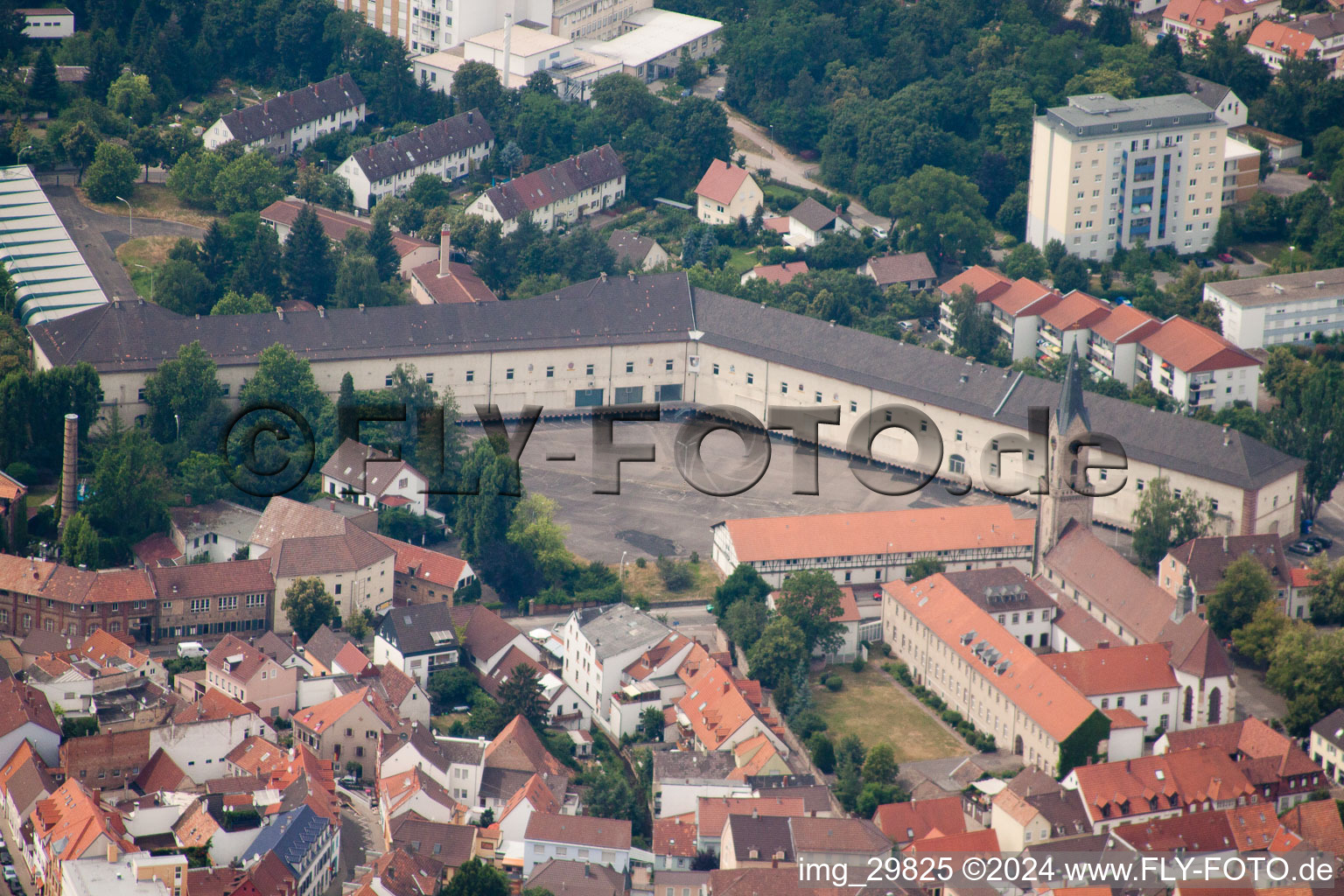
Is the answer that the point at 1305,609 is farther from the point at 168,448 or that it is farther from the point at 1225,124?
the point at 168,448

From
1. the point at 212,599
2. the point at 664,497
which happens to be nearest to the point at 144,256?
the point at 664,497

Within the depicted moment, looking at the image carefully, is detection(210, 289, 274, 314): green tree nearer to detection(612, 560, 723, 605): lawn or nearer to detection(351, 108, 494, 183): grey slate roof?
detection(351, 108, 494, 183): grey slate roof

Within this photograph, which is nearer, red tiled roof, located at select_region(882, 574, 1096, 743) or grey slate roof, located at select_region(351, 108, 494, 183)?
red tiled roof, located at select_region(882, 574, 1096, 743)

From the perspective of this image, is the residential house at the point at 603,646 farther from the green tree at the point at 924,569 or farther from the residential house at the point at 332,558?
the green tree at the point at 924,569

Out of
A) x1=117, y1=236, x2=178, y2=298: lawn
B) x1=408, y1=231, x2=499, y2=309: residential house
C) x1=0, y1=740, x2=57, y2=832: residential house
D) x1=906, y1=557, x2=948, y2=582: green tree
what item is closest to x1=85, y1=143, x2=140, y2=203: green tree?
x1=117, y1=236, x2=178, y2=298: lawn

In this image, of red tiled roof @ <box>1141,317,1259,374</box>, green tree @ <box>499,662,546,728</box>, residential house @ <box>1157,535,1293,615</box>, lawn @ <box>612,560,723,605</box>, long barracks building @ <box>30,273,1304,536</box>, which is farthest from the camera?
red tiled roof @ <box>1141,317,1259,374</box>

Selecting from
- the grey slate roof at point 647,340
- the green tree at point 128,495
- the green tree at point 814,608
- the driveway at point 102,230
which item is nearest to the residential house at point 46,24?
the driveway at point 102,230

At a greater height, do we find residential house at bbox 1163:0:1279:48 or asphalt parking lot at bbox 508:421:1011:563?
residential house at bbox 1163:0:1279:48
